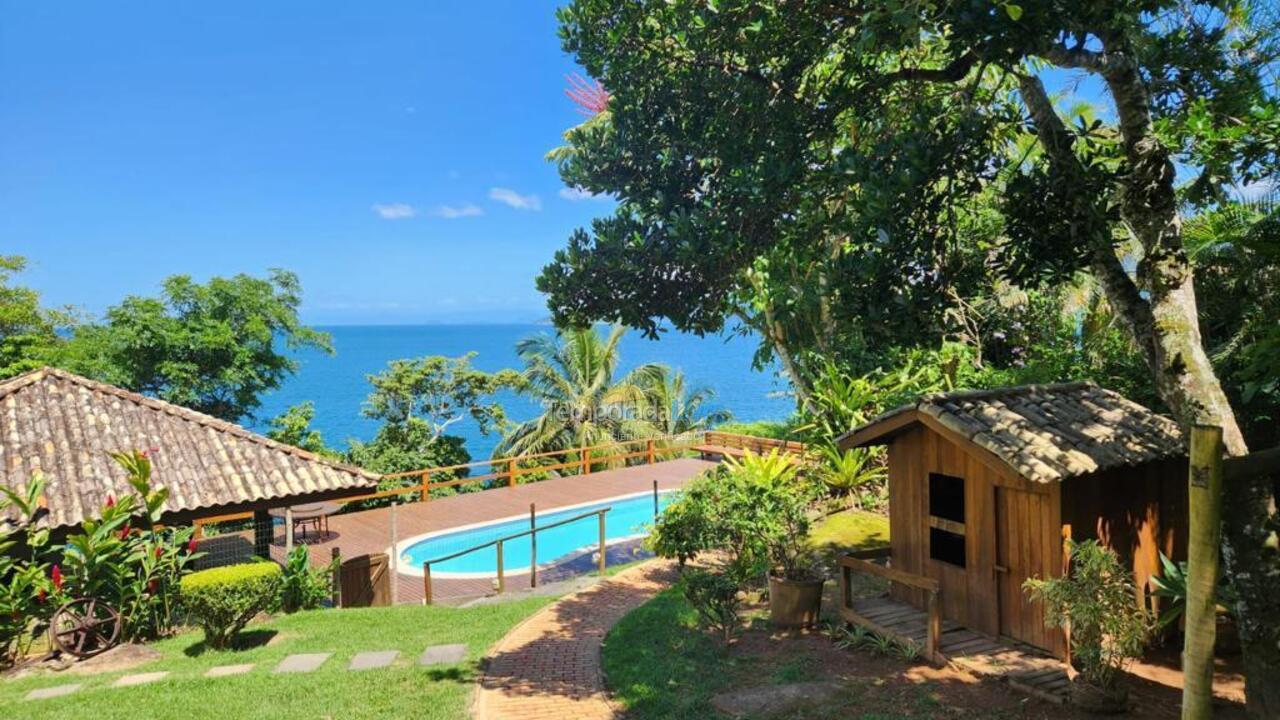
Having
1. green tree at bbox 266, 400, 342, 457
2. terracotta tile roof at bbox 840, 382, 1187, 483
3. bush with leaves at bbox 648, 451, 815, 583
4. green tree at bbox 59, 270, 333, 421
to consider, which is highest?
green tree at bbox 59, 270, 333, 421

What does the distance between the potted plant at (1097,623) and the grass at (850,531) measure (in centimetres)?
571

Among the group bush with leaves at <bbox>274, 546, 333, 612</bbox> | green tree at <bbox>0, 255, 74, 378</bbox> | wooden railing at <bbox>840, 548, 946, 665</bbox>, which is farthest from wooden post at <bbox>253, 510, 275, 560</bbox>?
green tree at <bbox>0, 255, 74, 378</bbox>

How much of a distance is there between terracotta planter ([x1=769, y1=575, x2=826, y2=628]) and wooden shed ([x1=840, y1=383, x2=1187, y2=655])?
3.42 feet

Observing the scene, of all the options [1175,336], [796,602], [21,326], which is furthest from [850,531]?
[21,326]

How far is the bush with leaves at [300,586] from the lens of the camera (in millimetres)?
10281

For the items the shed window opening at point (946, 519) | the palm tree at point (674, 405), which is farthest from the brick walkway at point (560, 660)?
the palm tree at point (674, 405)

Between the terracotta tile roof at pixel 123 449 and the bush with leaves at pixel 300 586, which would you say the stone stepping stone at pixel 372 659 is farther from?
the terracotta tile roof at pixel 123 449

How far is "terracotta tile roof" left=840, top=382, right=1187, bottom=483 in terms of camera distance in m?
6.64

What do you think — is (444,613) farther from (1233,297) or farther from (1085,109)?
(1085,109)

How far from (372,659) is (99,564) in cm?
374

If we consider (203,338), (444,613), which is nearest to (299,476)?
(444,613)

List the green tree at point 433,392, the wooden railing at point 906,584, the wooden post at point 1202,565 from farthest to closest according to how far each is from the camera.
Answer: the green tree at point 433,392, the wooden railing at point 906,584, the wooden post at point 1202,565

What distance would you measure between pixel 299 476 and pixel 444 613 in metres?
2.96

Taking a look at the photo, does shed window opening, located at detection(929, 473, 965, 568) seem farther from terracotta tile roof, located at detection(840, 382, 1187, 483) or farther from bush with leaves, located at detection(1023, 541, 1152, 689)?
bush with leaves, located at detection(1023, 541, 1152, 689)
